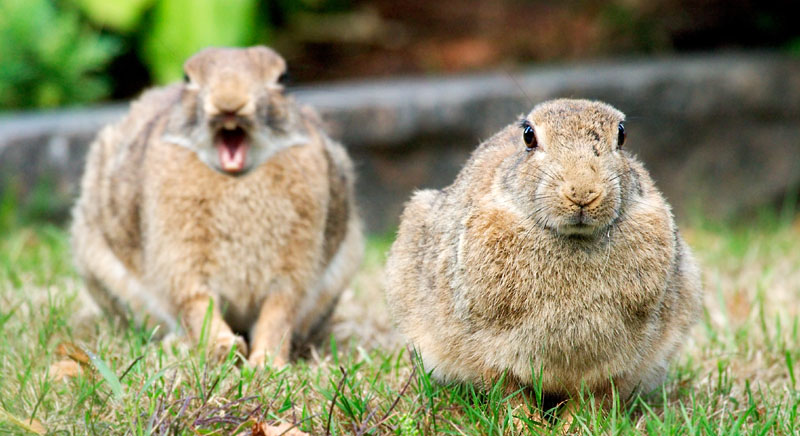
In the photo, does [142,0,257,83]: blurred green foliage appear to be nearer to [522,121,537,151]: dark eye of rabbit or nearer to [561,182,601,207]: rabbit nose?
[522,121,537,151]: dark eye of rabbit

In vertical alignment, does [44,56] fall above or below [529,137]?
above

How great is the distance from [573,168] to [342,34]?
7.35 meters

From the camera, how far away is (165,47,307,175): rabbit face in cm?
455

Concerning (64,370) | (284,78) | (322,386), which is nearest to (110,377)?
(64,370)

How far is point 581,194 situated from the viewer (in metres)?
3.25

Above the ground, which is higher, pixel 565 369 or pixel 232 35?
pixel 232 35

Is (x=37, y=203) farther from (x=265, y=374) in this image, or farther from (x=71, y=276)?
(x=265, y=374)

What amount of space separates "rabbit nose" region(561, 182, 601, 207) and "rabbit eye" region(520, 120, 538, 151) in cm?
32

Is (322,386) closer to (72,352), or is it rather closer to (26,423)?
(72,352)

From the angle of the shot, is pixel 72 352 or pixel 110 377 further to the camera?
pixel 72 352

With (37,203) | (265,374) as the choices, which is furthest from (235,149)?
(37,203)

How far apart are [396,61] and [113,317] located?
18.1ft

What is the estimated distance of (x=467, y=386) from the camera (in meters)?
3.79

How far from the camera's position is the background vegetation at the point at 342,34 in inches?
336
